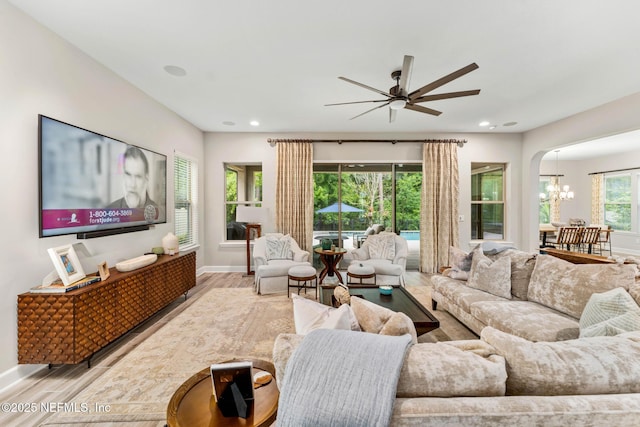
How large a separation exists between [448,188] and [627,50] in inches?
123

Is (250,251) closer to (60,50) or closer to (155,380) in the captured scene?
(155,380)

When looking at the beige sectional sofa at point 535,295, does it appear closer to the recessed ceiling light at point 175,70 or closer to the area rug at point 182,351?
the area rug at point 182,351

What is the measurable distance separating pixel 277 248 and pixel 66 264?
2.86 metres

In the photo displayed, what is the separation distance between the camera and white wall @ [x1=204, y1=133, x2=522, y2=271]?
18.6 feet

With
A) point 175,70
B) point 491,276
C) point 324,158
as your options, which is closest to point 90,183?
point 175,70

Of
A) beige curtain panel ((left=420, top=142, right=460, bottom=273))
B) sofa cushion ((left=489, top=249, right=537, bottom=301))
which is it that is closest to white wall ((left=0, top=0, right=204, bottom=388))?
sofa cushion ((left=489, top=249, right=537, bottom=301))

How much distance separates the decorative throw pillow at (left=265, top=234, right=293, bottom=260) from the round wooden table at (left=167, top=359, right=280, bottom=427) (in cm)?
342

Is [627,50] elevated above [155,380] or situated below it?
above

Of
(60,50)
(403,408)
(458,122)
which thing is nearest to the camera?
(403,408)

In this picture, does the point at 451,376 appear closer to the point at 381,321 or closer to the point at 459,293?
the point at 381,321

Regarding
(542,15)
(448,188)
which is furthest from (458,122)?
(542,15)

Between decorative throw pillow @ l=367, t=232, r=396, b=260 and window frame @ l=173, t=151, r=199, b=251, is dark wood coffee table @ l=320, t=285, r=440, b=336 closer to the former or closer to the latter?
decorative throw pillow @ l=367, t=232, r=396, b=260

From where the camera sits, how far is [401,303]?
279cm

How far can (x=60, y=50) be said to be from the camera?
253 centimetres
